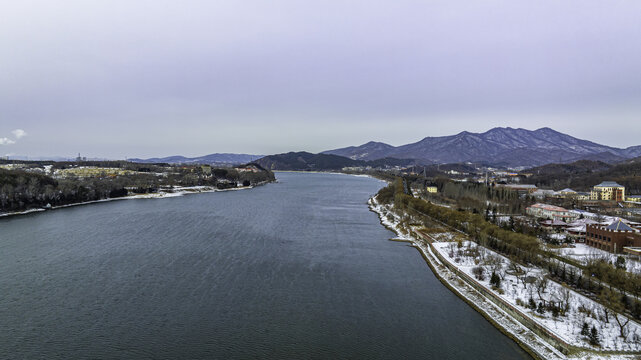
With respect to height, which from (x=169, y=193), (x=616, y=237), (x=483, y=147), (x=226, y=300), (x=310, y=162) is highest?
(x=483, y=147)

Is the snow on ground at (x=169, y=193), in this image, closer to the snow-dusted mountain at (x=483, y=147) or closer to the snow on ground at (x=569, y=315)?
the snow on ground at (x=569, y=315)

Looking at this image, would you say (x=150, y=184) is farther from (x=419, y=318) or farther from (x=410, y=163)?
(x=410, y=163)

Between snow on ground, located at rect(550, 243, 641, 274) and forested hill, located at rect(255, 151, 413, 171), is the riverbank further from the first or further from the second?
forested hill, located at rect(255, 151, 413, 171)

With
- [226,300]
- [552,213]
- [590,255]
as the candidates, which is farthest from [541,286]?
[552,213]

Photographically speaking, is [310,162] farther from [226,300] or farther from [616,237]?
[226,300]

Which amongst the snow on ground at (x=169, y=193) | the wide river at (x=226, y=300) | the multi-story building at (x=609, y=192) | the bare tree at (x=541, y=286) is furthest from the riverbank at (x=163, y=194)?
the multi-story building at (x=609, y=192)

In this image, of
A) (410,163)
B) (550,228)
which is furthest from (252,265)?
(410,163)
